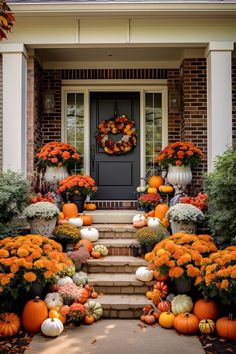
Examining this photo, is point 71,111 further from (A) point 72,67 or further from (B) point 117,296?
(B) point 117,296

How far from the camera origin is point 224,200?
5.14 metres

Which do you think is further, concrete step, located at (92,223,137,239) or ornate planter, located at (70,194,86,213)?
ornate planter, located at (70,194,86,213)

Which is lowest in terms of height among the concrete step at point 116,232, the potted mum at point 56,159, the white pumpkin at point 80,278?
the white pumpkin at point 80,278

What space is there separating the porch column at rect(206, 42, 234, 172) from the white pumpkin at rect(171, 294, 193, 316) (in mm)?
2451

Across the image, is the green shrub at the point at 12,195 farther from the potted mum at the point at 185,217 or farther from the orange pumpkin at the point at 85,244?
the potted mum at the point at 185,217

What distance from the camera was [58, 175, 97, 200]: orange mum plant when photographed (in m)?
6.68

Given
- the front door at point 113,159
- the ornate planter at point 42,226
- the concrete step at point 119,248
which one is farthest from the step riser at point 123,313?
the front door at point 113,159

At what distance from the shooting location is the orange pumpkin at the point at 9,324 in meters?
4.11

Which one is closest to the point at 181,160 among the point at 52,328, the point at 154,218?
the point at 154,218

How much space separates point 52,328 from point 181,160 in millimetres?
3490

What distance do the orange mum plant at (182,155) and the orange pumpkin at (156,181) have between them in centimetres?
73

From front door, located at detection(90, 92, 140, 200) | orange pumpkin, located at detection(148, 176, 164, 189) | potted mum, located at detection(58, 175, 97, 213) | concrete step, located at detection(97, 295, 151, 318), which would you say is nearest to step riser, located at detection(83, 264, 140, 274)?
concrete step, located at detection(97, 295, 151, 318)

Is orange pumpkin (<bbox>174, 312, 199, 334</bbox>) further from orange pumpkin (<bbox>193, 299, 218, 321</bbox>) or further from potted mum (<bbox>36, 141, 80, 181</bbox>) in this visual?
potted mum (<bbox>36, 141, 80, 181</bbox>)

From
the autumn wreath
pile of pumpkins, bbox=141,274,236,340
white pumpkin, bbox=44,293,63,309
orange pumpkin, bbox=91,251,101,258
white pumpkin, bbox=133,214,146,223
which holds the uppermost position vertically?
the autumn wreath
